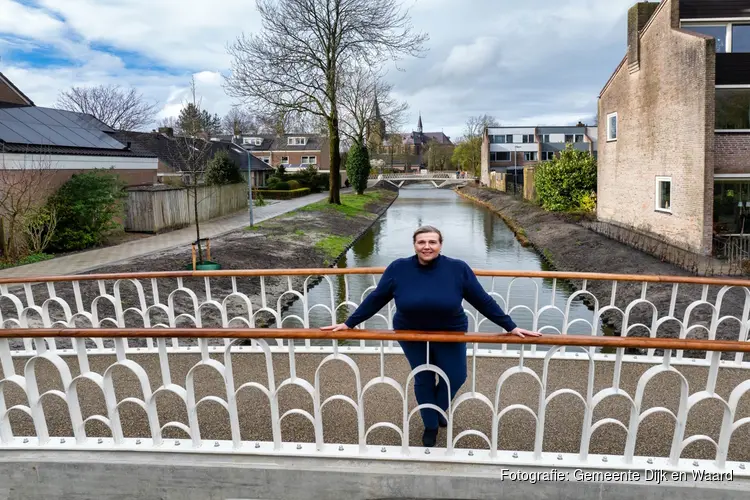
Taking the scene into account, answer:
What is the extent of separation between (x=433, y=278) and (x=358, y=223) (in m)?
25.2

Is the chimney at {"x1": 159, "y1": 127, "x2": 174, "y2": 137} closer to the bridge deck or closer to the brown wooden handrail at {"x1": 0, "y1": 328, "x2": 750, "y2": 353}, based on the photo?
the bridge deck

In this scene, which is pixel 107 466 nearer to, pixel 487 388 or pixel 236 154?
pixel 487 388

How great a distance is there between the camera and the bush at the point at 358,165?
140 ft

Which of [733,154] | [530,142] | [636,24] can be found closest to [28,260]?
[733,154]

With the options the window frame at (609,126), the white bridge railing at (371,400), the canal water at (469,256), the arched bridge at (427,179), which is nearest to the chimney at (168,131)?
the canal water at (469,256)

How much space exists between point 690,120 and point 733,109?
1411 mm

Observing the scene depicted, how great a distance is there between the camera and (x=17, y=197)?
13891 mm

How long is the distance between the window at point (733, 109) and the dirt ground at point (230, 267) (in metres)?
11.9

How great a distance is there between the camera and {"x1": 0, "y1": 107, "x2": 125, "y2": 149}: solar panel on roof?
52.0ft

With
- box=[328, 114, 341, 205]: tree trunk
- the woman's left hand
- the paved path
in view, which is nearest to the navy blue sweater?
the woman's left hand

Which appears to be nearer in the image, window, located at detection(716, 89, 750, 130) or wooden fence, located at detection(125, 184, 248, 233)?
window, located at detection(716, 89, 750, 130)

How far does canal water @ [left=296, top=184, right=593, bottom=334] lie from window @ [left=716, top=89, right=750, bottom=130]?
625cm

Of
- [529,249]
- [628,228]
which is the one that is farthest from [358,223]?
[628,228]

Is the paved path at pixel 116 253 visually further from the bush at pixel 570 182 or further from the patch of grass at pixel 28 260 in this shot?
the bush at pixel 570 182
